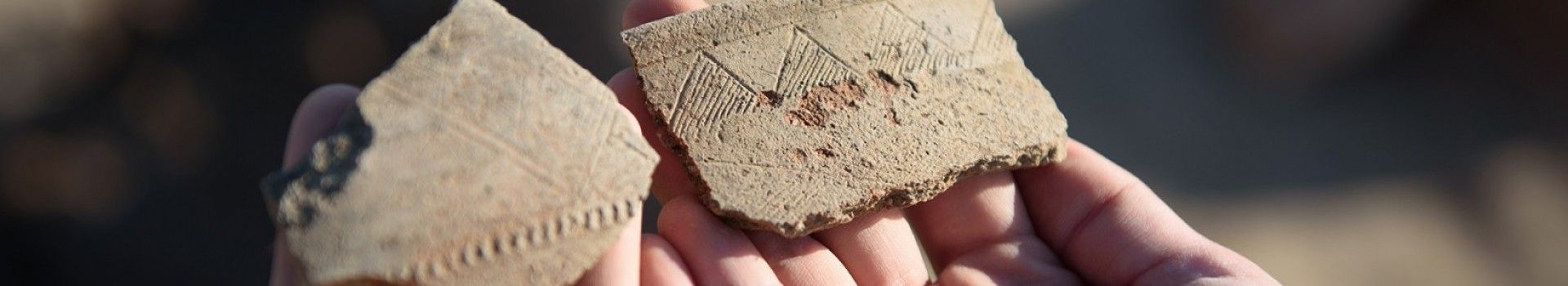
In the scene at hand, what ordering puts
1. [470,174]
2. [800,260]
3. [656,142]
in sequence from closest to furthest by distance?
[470,174] → [800,260] → [656,142]

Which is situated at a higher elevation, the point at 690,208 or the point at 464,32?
the point at 464,32

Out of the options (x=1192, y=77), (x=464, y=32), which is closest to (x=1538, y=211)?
(x=1192, y=77)

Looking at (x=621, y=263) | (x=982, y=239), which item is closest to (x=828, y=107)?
(x=982, y=239)

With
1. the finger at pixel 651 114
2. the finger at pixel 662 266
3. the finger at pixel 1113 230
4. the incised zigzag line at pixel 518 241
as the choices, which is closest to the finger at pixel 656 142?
the finger at pixel 651 114

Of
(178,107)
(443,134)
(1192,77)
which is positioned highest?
(443,134)

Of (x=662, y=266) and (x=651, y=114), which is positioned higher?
(x=651, y=114)

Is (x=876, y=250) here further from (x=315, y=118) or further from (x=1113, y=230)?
(x=315, y=118)

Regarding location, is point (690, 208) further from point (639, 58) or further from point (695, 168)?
point (639, 58)

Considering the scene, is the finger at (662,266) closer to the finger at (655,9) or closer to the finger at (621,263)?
the finger at (621,263)
